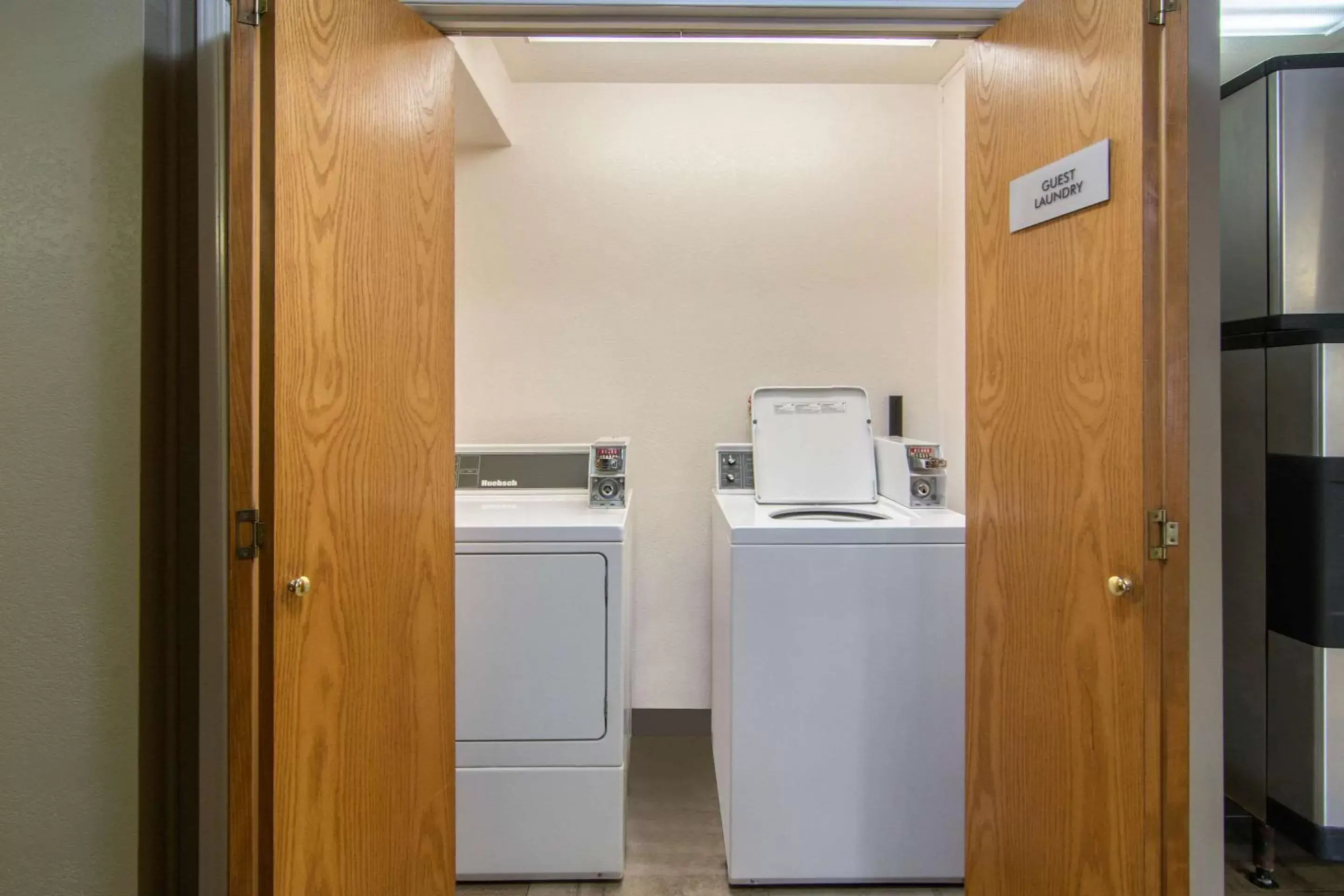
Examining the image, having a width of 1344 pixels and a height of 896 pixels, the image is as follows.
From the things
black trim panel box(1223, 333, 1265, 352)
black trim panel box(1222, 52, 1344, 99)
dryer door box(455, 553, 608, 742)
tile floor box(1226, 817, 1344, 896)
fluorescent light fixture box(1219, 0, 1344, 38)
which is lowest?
tile floor box(1226, 817, 1344, 896)

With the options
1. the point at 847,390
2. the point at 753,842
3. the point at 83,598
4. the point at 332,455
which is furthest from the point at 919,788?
the point at 83,598

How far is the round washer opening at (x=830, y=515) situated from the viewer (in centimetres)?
220

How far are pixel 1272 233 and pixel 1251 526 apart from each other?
699 mm

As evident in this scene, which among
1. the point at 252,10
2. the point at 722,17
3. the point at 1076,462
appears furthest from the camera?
the point at 722,17

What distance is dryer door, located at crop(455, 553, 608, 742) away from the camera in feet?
6.09

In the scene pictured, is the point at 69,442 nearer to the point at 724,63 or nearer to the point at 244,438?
the point at 244,438

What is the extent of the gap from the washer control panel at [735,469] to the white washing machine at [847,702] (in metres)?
0.77

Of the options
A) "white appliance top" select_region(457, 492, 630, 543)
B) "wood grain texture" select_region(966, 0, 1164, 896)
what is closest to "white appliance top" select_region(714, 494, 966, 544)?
"wood grain texture" select_region(966, 0, 1164, 896)

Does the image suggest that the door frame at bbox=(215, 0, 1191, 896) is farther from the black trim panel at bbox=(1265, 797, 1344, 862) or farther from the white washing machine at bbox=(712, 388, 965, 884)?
the black trim panel at bbox=(1265, 797, 1344, 862)

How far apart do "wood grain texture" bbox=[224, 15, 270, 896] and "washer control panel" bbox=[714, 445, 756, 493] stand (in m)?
1.74

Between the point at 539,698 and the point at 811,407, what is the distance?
1375mm

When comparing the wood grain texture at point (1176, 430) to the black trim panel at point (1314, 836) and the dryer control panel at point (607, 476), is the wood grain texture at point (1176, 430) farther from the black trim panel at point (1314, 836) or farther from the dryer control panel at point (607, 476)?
the dryer control panel at point (607, 476)

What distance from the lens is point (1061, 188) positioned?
129 cm

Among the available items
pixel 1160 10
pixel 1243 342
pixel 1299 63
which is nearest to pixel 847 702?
pixel 1243 342
